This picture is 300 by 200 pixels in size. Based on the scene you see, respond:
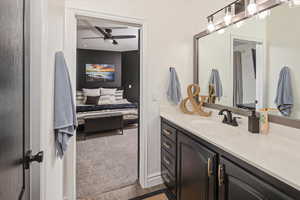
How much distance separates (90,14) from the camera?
70.2 inches

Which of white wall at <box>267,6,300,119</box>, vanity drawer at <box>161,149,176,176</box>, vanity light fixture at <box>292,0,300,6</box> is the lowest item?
vanity drawer at <box>161,149,176,176</box>

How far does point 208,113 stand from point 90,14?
1767mm

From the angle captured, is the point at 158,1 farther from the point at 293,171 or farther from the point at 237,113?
the point at 293,171

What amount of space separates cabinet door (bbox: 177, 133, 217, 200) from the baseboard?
587mm

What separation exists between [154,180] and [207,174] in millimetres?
1168

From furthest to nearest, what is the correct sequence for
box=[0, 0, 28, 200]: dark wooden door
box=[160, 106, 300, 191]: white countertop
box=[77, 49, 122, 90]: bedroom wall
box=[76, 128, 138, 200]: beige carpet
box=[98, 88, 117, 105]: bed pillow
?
box=[77, 49, 122, 90]: bedroom wall
box=[98, 88, 117, 105]: bed pillow
box=[76, 128, 138, 200]: beige carpet
box=[160, 106, 300, 191]: white countertop
box=[0, 0, 28, 200]: dark wooden door

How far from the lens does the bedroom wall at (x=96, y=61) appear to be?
5.99 m

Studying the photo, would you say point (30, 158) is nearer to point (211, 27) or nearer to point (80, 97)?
point (211, 27)

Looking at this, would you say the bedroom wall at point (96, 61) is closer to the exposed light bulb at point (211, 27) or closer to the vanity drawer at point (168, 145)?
the vanity drawer at point (168, 145)

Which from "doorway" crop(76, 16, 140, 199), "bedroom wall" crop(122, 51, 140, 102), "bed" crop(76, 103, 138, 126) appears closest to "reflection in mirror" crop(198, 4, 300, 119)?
"doorway" crop(76, 16, 140, 199)

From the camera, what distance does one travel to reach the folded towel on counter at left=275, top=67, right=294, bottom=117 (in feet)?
4.17

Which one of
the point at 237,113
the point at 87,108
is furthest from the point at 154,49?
the point at 87,108

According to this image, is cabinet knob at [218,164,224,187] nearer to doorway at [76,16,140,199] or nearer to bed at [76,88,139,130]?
doorway at [76,16,140,199]

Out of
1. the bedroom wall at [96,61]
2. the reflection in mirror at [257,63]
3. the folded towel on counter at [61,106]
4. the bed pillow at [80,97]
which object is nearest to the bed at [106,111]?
the bed pillow at [80,97]
